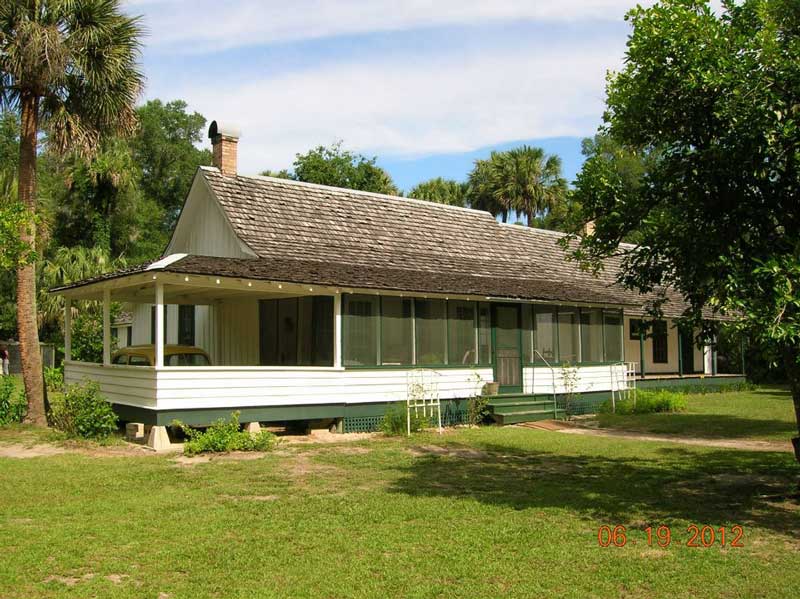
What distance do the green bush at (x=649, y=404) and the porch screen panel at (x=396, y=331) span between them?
6875 millimetres

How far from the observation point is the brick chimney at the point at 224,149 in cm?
1972

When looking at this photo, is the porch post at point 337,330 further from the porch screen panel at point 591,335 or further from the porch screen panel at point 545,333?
the porch screen panel at point 591,335

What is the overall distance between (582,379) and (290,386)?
367 inches

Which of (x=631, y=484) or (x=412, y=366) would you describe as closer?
(x=631, y=484)

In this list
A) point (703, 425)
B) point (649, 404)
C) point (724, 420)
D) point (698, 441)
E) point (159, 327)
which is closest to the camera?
point (159, 327)

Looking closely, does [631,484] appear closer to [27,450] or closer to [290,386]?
[290,386]

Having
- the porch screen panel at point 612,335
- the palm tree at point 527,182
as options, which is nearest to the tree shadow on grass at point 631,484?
the porch screen panel at point 612,335

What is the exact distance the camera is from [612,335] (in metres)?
22.8

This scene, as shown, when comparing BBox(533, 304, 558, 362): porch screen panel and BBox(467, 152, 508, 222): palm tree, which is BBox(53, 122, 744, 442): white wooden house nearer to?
BBox(533, 304, 558, 362): porch screen panel

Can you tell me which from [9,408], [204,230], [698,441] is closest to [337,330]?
[204,230]

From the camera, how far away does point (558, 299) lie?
20.0 metres

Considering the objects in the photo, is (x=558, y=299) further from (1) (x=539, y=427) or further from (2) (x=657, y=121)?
(2) (x=657, y=121)

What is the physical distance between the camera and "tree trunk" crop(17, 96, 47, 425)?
53.5ft

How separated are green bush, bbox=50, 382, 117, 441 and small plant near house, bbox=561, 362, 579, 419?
37.2 ft
